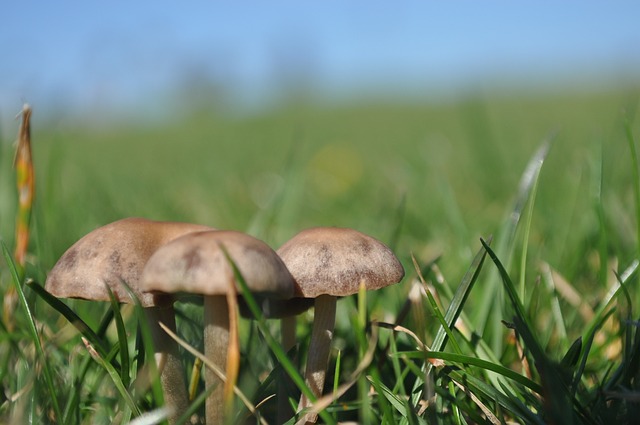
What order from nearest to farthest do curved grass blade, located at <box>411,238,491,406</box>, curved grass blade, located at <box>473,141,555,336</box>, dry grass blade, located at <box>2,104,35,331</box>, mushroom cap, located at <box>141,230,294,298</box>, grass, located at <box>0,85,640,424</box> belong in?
mushroom cap, located at <box>141,230,294,298</box>, grass, located at <box>0,85,640,424</box>, curved grass blade, located at <box>411,238,491,406</box>, dry grass blade, located at <box>2,104,35,331</box>, curved grass blade, located at <box>473,141,555,336</box>

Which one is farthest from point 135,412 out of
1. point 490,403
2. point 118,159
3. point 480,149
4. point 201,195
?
point 118,159

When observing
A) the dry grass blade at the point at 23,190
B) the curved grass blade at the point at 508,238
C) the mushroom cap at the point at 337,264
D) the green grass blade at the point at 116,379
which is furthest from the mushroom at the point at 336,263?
the dry grass blade at the point at 23,190

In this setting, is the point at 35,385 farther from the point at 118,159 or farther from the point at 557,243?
the point at 118,159

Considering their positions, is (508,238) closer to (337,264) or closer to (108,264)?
(337,264)

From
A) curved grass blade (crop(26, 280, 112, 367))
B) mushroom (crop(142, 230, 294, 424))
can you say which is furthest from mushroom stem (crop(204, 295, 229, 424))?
curved grass blade (crop(26, 280, 112, 367))

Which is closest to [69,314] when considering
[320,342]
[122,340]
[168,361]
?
[122,340]

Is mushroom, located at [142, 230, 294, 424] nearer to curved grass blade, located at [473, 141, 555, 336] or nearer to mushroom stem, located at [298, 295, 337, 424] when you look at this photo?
mushroom stem, located at [298, 295, 337, 424]

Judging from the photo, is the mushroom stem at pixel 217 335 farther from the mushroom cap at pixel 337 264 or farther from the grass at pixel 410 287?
the mushroom cap at pixel 337 264
